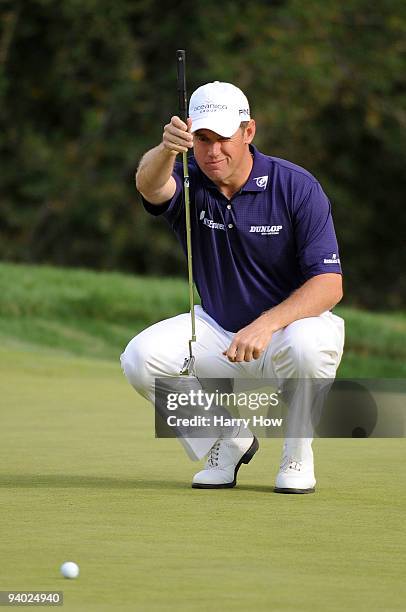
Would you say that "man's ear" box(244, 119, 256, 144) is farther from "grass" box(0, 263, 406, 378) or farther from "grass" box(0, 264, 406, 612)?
"grass" box(0, 263, 406, 378)

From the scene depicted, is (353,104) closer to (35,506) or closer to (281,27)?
(281,27)

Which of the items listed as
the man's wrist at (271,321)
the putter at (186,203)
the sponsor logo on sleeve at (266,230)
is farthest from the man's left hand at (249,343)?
the sponsor logo on sleeve at (266,230)

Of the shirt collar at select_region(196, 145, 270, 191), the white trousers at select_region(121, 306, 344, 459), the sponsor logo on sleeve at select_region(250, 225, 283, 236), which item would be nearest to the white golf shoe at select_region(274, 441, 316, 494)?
the white trousers at select_region(121, 306, 344, 459)

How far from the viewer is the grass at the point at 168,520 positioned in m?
3.51

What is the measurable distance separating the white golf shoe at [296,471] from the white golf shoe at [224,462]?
239mm

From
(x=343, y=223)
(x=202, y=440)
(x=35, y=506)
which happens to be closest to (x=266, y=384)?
(x=202, y=440)

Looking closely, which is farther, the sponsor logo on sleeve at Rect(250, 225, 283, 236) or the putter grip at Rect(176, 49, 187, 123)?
the sponsor logo on sleeve at Rect(250, 225, 283, 236)

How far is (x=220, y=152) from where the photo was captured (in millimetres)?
5492

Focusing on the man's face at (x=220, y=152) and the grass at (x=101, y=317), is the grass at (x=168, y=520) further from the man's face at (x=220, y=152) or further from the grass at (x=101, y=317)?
the grass at (x=101, y=317)

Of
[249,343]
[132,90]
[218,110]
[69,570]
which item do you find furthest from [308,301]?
[132,90]

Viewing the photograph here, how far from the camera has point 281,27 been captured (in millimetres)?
25125

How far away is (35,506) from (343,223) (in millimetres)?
23132

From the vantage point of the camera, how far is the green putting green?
350 cm

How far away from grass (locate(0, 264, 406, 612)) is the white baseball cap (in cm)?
137
